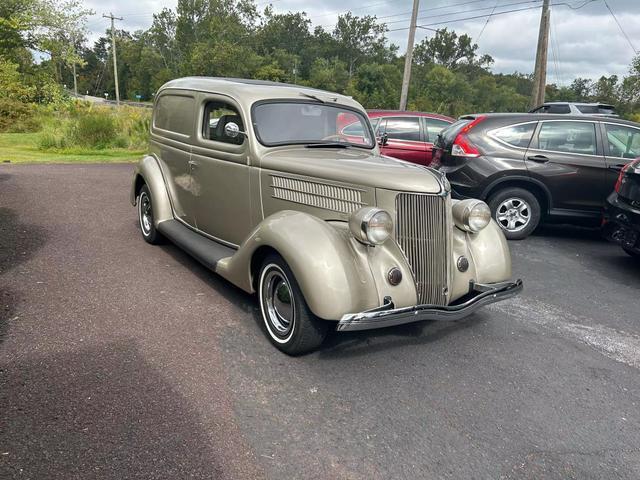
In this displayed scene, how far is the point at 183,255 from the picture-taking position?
5.67 meters

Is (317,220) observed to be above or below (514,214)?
above

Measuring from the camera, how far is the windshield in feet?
14.1

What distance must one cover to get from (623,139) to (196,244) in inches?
243

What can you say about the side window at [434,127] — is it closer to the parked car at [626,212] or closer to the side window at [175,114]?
the parked car at [626,212]

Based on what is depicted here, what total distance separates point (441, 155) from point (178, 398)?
5.71m

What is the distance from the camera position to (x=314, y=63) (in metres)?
72.0

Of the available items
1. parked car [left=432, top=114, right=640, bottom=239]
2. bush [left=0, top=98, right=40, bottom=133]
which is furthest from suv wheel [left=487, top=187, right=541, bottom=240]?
bush [left=0, top=98, right=40, bottom=133]

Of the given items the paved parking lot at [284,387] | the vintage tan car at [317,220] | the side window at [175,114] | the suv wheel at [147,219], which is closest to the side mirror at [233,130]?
the vintage tan car at [317,220]

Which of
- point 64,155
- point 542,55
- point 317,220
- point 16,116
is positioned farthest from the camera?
point 16,116

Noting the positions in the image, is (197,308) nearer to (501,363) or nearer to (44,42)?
(501,363)

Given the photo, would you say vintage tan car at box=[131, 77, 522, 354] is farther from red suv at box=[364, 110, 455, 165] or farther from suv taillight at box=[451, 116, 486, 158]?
red suv at box=[364, 110, 455, 165]

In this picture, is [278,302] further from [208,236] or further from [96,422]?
[208,236]

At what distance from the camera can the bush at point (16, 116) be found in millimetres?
21891

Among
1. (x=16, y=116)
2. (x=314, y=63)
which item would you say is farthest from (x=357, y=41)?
(x=16, y=116)
